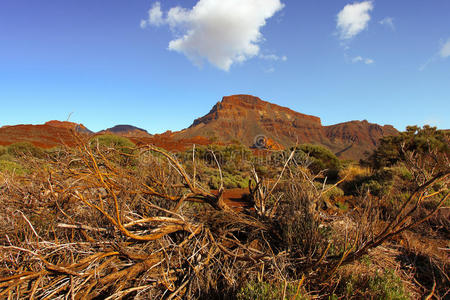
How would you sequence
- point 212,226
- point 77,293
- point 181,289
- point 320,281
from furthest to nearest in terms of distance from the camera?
point 212,226 → point 320,281 → point 181,289 → point 77,293

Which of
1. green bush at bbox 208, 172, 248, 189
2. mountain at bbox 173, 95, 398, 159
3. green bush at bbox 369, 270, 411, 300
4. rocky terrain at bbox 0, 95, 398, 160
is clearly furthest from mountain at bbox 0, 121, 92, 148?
mountain at bbox 173, 95, 398, 159

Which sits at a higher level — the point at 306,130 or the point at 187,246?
the point at 306,130

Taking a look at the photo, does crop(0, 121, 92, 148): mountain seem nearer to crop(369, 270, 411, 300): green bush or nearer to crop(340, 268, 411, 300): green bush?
crop(340, 268, 411, 300): green bush

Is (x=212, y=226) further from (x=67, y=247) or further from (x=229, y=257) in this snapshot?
(x=67, y=247)

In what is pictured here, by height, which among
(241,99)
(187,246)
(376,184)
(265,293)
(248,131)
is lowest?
(265,293)

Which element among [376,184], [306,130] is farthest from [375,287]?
[306,130]

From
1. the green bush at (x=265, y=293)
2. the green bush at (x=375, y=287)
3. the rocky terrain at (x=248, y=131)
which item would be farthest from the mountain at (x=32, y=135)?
the green bush at (x=375, y=287)

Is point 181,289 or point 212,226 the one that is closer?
point 181,289

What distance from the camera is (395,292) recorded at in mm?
2387

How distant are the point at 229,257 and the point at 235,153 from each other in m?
14.5

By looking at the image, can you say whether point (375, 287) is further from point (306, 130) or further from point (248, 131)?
point (306, 130)

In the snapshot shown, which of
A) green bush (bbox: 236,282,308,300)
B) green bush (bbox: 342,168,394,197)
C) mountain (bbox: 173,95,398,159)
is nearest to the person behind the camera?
green bush (bbox: 236,282,308,300)

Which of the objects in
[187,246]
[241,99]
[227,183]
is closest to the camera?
[187,246]

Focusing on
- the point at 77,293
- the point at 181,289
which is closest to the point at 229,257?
the point at 181,289
